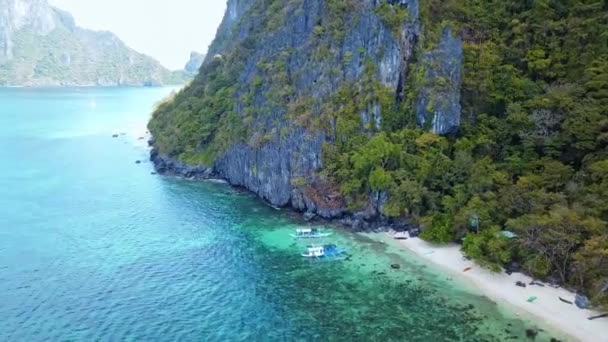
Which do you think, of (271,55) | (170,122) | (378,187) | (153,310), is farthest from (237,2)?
(153,310)

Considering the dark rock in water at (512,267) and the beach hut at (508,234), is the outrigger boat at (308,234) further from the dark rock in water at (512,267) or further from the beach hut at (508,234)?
the dark rock in water at (512,267)

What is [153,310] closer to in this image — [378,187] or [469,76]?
[378,187]

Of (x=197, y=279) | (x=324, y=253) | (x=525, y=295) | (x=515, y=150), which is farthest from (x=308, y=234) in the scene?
(x=515, y=150)

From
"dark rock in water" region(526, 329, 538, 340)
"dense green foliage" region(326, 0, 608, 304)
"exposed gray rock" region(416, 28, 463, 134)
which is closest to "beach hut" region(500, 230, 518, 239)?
"dense green foliage" region(326, 0, 608, 304)

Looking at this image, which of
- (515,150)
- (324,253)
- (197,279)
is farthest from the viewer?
(515,150)

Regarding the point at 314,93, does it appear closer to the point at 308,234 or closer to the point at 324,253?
the point at 308,234

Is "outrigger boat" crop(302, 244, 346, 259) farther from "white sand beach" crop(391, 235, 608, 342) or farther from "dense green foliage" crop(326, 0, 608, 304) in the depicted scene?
"dense green foliage" crop(326, 0, 608, 304)

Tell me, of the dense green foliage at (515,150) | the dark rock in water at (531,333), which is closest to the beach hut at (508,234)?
the dense green foliage at (515,150)
